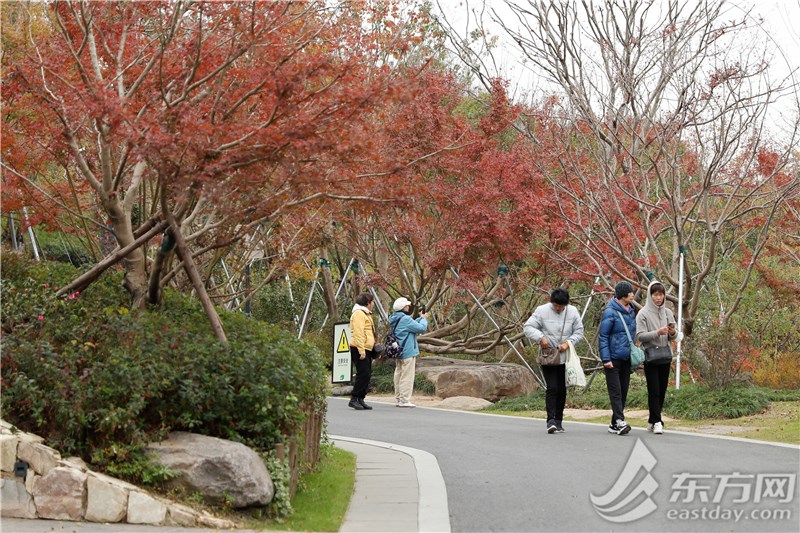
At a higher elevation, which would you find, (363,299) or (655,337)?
(363,299)

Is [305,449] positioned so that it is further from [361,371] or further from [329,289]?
[329,289]

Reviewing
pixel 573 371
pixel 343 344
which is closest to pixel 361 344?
pixel 343 344

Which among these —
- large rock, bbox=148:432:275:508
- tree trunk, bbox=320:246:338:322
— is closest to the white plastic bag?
large rock, bbox=148:432:275:508

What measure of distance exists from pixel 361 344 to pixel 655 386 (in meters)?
6.11

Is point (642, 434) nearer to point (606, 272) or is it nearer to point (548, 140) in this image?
point (606, 272)

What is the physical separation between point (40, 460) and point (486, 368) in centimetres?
1365

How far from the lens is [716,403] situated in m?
14.7

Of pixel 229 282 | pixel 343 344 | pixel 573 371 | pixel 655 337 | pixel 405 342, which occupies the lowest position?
pixel 573 371

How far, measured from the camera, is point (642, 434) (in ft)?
40.9

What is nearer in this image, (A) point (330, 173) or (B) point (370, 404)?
(A) point (330, 173)

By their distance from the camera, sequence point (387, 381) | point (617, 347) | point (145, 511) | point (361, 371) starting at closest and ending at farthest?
1. point (145, 511)
2. point (617, 347)
3. point (361, 371)
4. point (387, 381)

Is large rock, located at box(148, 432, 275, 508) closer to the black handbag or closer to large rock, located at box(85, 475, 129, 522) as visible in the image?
large rock, located at box(85, 475, 129, 522)

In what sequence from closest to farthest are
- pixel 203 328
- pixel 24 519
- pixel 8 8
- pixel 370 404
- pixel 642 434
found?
pixel 24 519 → pixel 203 328 → pixel 642 434 → pixel 8 8 → pixel 370 404

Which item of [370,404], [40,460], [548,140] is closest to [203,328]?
[40,460]
